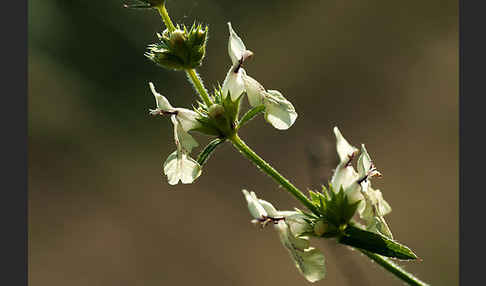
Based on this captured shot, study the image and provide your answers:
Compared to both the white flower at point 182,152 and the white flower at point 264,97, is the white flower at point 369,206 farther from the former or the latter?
the white flower at point 182,152

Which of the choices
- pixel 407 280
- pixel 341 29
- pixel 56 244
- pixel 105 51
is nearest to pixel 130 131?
pixel 105 51

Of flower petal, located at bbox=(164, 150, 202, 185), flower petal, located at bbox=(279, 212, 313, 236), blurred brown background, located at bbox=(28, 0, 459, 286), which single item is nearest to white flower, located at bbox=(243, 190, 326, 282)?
flower petal, located at bbox=(279, 212, 313, 236)

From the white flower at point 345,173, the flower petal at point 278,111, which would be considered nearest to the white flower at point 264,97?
the flower petal at point 278,111

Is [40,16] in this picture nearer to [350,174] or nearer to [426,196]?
[426,196]

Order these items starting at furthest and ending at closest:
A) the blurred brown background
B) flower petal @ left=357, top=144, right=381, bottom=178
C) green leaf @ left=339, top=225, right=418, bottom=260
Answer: the blurred brown background
flower petal @ left=357, top=144, right=381, bottom=178
green leaf @ left=339, top=225, right=418, bottom=260

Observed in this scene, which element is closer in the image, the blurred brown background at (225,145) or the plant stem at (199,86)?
the plant stem at (199,86)

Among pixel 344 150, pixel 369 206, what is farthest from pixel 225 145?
pixel 369 206

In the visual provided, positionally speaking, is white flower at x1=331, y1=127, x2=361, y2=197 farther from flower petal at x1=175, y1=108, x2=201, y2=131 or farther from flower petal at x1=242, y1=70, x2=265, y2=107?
flower petal at x1=175, y1=108, x2=201, y2=131
